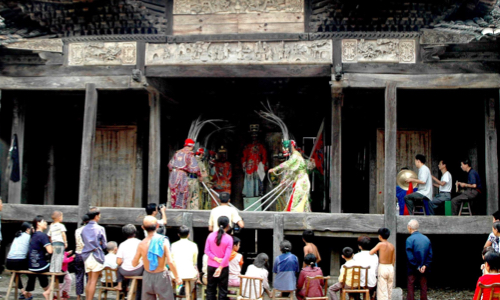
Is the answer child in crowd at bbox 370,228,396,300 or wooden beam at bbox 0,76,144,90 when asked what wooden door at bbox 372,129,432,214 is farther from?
wooden beam at bbox 0,76,144,90

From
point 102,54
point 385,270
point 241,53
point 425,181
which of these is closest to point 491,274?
point 385,270

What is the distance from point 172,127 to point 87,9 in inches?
148

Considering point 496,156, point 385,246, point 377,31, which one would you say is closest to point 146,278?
point 385,246

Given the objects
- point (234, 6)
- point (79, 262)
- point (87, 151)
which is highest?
point (234, 6)

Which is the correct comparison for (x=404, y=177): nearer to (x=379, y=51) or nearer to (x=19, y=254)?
(x=379, y=51)

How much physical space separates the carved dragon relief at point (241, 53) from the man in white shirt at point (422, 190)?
2.74m

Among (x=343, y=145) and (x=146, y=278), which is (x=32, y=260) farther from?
(x=343, y=145)

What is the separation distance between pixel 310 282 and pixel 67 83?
6.63 meters

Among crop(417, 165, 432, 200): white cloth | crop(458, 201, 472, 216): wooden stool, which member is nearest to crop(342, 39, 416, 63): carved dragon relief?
crop(417, 165, 432, 200): white cloth

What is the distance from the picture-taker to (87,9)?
11.1 m

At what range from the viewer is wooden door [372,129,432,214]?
41.9 ft

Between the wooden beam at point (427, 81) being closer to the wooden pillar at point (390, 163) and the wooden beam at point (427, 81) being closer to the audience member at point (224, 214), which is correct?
the wooden pillar at point (390, 163)

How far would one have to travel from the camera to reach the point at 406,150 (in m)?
12.8

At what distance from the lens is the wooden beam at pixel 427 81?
10414 mm
